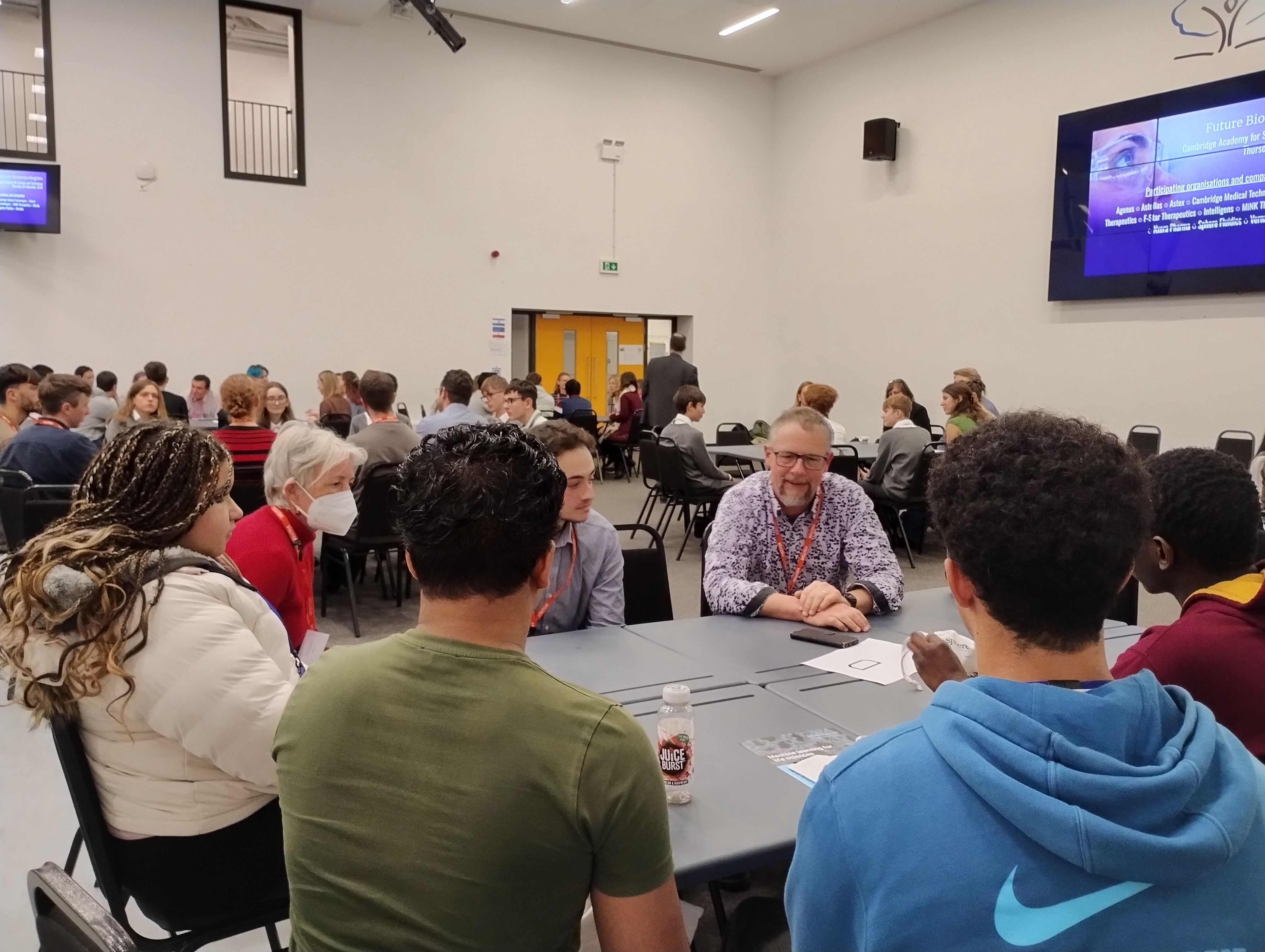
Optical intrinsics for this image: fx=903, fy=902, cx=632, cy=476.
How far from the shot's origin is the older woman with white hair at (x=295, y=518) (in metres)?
2.50

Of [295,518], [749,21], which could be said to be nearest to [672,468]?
[295,518]

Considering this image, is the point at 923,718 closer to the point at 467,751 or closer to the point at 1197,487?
the point at 467,751

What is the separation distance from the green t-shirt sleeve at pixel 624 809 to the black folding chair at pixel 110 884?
901mm

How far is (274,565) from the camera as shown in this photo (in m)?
2.50

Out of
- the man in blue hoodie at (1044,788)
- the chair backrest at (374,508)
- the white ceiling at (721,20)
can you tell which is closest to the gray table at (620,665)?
the man in blue hoodie at (1044,788)

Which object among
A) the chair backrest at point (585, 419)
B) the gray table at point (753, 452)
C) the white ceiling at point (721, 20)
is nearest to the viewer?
the gray table at point (753, 452)

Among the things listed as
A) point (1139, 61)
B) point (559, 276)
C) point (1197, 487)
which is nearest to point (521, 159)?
point (559, 276)

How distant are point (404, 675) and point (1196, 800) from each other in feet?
2.80

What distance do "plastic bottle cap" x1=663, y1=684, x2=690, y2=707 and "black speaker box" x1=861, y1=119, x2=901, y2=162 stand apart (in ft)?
32.7

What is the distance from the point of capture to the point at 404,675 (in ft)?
3.62

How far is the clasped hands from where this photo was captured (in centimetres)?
260

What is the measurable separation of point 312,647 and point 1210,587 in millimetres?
2120

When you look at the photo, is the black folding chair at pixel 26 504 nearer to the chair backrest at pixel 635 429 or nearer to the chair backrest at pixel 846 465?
the chair backrest at pixel 846 465

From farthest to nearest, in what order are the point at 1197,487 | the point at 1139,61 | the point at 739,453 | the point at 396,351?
the point at 396,351
the point at 1139,61
the point at 739,453
the point at 1197,487
